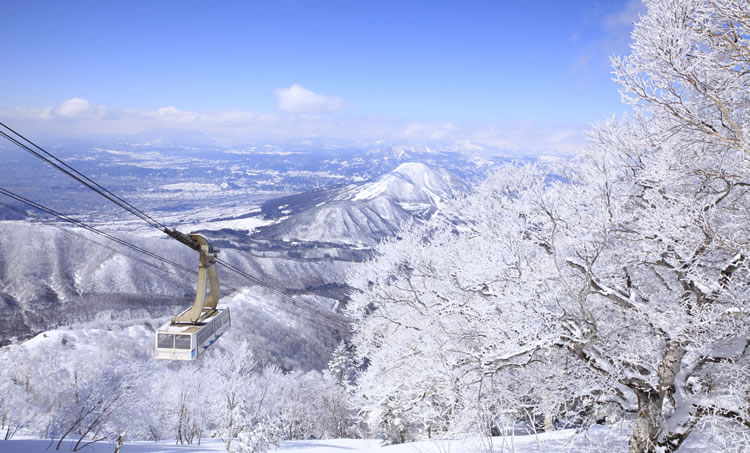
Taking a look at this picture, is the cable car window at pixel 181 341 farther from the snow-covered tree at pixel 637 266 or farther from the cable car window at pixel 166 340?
the snow-covered tree at pixel 637 266

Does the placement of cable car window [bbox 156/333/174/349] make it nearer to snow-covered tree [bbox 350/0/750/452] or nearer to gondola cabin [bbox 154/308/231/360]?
gondola cabin [bbox 154/308/231/360]

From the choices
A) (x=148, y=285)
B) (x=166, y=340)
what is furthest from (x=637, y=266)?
(x=148, y=285)

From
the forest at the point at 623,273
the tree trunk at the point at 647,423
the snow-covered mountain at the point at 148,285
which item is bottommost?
the snow-covered mountain at the point at 148,285

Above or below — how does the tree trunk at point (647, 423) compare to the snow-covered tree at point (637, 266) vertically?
below

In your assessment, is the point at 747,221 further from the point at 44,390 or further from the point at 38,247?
the point at 38,247

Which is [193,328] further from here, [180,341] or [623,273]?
[623,273]

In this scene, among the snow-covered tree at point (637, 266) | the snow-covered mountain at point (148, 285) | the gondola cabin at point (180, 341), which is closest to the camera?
the snow-covered tree at point (637, 266)

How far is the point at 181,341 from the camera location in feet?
25.6

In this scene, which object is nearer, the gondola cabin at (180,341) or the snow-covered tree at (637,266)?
the snow-covered tree at (637,266)

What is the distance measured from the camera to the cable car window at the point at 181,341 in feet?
25.4

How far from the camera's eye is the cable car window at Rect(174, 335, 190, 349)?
775cm

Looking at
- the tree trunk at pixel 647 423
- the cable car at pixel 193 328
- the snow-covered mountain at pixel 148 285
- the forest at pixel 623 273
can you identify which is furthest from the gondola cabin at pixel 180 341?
the snow-covered mountain at pixel 148 285


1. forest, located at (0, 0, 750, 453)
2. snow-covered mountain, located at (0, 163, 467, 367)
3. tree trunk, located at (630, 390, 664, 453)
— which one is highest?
forest, located at (0, 0, 750, 453)

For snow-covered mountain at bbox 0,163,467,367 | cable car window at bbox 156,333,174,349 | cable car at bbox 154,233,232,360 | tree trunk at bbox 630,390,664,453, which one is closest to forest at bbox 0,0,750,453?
tree trunk at bbox 630,390,664,453
